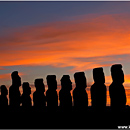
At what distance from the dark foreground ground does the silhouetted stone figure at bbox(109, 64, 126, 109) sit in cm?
33

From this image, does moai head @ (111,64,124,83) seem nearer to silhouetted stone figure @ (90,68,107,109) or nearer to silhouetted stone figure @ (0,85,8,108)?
silhouetted stone figure @ (90,68,107,109)

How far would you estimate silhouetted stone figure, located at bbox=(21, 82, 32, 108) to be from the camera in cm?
2630

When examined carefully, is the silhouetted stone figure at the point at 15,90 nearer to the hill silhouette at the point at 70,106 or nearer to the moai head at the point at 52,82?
the hill silhouette at the point at 70,106

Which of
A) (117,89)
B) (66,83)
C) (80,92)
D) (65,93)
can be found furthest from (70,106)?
(117,89)

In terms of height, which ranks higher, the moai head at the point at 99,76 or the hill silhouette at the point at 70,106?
the moai head at the point at 99,76

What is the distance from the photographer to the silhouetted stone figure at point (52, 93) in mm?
23708

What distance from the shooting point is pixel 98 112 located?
65.1 ft

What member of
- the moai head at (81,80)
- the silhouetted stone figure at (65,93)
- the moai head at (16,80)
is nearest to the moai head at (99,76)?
the moai head at (81,80)

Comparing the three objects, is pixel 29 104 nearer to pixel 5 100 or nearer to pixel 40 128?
pixel 5 100

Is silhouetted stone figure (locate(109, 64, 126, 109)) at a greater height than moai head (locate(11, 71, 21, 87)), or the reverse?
moai head (locate(11, 71, 21, 87))

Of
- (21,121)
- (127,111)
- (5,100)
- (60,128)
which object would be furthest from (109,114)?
(5,100)

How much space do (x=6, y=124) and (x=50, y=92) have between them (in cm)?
420

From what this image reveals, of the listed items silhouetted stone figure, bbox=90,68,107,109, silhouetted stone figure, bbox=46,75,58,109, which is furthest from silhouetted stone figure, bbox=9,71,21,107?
silhouetted stone figure, bbox=90,68,107,109

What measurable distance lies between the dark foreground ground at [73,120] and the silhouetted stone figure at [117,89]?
1.09 ft
